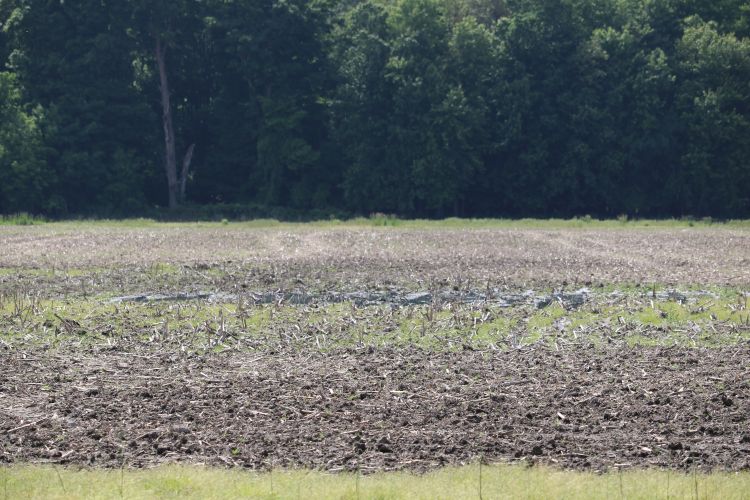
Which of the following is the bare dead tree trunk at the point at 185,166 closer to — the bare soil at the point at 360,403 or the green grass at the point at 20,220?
the green grass at the point at 20,220

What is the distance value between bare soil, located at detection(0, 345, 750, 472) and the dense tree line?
49226 millimetres

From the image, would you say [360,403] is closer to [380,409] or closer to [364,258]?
[380,409]

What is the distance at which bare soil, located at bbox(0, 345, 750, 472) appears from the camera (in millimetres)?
11883

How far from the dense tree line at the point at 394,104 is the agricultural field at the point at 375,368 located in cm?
3376

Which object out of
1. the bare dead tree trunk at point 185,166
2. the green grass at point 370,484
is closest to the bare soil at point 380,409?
the green grass at point 370,484

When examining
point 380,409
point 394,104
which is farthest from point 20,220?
point 380,409

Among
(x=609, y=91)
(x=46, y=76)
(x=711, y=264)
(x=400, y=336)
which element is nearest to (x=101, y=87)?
(x=46, y=76)

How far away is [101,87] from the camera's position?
6631 cm

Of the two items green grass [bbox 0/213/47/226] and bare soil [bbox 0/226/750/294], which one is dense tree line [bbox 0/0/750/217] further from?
bare soil [bbox 0/226/750/294]

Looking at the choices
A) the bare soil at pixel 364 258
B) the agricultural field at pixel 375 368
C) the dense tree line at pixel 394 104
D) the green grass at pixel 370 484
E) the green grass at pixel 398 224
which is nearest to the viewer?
the green grass at pixel 370 484

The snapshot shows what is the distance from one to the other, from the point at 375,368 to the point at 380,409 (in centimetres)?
270

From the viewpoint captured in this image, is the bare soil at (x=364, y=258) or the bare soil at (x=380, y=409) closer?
the bare soil at (x=380, y=409)

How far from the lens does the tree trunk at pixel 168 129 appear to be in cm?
6819

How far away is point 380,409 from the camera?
13.6 meters
